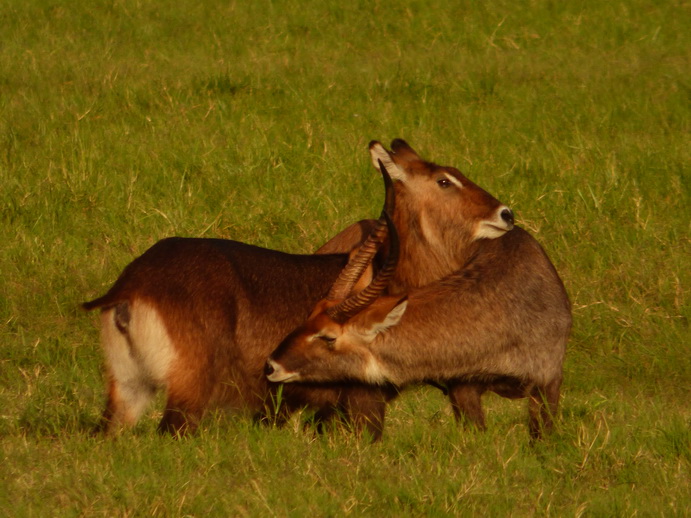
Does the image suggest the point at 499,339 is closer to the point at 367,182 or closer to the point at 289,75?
the point at 367,182

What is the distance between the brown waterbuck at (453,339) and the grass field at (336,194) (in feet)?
0.74

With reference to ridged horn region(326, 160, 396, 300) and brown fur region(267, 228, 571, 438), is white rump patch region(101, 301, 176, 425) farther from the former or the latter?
ridged horn region(326, 160, 396, 300)

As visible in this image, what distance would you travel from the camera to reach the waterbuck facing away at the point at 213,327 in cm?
434

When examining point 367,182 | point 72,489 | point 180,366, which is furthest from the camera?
point 367,182

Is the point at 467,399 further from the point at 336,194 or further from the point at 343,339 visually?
the point at 336,194

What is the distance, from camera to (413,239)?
559 centimetres

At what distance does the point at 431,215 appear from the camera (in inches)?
220

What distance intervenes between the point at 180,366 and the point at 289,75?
554 cm

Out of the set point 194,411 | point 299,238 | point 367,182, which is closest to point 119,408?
point 194,411

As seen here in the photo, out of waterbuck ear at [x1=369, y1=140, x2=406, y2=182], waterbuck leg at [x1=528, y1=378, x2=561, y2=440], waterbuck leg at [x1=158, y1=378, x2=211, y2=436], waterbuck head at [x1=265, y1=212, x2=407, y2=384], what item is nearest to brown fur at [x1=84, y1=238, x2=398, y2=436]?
waterbuck leg at [x1=158, y1=378, x2=211, y2=436]

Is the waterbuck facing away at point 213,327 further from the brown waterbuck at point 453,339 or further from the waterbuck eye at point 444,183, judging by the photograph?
the waterbuck eye at point 444,183

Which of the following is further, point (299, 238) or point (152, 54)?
point (152, 54)

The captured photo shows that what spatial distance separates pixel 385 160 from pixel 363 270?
35.5 inches

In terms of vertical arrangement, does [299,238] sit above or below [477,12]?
below
